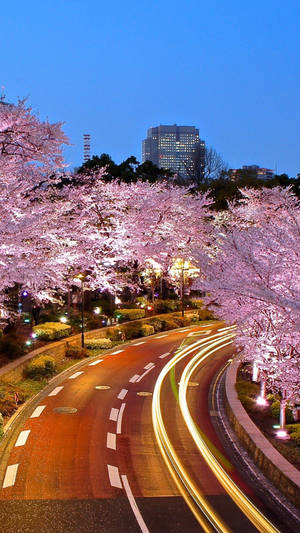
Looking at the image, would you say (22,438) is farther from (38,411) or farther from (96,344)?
(96,344)

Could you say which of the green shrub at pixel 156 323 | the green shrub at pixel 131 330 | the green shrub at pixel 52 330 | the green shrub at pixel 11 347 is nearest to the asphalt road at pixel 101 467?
the green shrub at pixel 11 347

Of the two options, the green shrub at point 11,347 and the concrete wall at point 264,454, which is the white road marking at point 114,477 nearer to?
the concrete wall at point 264,454

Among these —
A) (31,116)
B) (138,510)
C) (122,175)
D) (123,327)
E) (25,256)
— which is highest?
(122,175)

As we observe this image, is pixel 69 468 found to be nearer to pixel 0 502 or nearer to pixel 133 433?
pixel 0 502

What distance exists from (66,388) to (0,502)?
406 inches

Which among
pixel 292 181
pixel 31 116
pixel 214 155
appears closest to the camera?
pixel 31 116

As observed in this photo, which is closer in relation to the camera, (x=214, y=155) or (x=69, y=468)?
(x=69, y=468)

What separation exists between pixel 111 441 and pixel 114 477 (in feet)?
8.71

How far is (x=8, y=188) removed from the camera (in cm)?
1691

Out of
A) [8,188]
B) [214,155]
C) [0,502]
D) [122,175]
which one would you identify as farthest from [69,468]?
[214,155]

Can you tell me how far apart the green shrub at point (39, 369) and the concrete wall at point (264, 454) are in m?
8.48

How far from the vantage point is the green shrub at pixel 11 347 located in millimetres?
23297

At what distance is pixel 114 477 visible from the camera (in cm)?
1190

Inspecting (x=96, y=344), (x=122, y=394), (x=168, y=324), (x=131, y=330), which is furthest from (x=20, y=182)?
(x=168, y=324)
